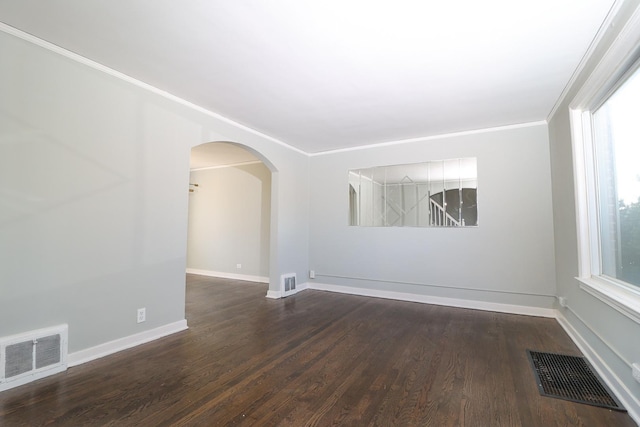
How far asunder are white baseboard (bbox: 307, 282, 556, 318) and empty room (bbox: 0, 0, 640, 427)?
0.03 meters

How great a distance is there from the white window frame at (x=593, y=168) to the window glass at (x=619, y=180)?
55mm

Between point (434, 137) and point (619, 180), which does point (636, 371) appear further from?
point (434, 137)

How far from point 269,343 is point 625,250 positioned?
9.92 feet

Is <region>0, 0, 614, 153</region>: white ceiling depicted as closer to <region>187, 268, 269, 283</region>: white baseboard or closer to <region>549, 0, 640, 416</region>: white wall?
<region>549, 0, 640, 416</region>: white wall

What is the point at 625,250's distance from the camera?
214cm

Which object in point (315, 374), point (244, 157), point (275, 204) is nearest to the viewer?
point (315, 374)

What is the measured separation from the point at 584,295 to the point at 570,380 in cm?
88

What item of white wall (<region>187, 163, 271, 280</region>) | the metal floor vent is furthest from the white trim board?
the metal floor vent

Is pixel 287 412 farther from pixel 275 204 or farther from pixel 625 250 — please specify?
pixel 275 204

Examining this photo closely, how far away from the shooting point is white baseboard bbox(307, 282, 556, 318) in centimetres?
373

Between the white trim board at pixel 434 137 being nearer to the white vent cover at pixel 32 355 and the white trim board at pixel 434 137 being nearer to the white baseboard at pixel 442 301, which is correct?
the white baseboard at pixel 442 301

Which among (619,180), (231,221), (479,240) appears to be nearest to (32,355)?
(231,221)

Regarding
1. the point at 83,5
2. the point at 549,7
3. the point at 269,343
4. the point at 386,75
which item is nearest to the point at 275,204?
the point at 269,343

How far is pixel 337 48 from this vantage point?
230 cm
